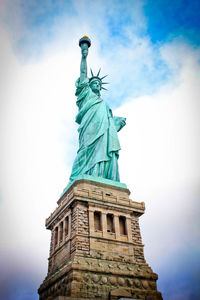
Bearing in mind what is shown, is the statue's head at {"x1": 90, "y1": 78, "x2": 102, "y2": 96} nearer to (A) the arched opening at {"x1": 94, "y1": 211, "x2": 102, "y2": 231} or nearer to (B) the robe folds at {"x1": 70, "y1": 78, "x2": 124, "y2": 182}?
(B) the robe folds at {"x1": 70, "y1": 78, "x2": 124, "y2": 182}

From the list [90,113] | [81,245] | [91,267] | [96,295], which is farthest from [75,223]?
[90,113]

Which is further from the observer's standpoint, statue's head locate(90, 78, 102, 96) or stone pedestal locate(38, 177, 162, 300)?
statue's head locate(90, 78, 102, 96)

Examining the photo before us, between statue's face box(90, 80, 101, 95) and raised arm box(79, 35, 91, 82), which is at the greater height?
raised arm box(79, 35, 91, 82)

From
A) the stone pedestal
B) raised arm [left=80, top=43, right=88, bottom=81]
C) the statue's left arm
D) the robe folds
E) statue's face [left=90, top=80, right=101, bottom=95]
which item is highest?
raised arm [left=80, top=43, right=88, bottom=81]

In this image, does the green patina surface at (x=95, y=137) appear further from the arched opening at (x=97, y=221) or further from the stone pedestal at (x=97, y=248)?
the arched opening at (x=97, y=221)

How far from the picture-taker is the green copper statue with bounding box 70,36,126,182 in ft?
81.1

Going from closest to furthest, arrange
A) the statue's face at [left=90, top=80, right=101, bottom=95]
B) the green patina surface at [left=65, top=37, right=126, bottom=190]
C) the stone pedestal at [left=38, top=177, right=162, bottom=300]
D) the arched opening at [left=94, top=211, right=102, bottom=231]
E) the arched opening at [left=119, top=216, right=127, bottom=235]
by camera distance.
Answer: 1. the stone pedestal at [left=38, top=177, right=162, bottom=300]
2. the arched opening at [left=94, top=211, right=102, bottom=231]
3. the arched opening at [left=119, top=216, right=127, bottom=235]
4. the green patina surface at [left=65, top=37, right=126, bottom=190]
5. the statue's face at [left=90, top=80, right=101, bottom=95]

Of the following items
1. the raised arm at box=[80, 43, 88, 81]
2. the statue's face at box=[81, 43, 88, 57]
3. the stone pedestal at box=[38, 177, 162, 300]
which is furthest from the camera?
the statue's face at box=[81, 43, 88, 57]

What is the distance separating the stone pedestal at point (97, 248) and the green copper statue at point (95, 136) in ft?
6.36

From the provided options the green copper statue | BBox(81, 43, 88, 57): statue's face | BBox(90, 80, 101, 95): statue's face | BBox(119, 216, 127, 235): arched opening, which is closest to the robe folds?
the green copper statue

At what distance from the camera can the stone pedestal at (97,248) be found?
17.4m

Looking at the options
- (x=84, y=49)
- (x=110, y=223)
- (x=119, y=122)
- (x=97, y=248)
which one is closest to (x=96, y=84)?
(x=119, y=122)

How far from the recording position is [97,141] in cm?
2566

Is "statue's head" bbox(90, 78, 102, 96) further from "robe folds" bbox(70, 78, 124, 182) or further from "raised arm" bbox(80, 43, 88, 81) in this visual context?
"robe folds" bbox(70, 78, 124, 182)
